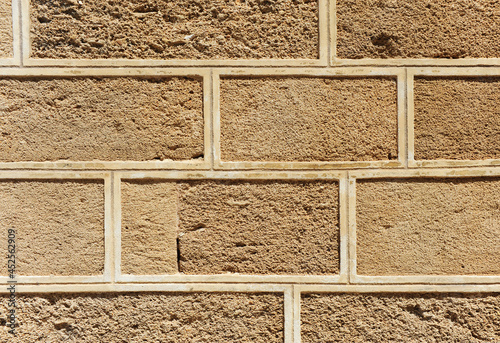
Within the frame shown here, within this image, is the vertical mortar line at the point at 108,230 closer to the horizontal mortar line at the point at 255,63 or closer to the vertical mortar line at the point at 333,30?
the horizontal mortar line at the point at 255,63

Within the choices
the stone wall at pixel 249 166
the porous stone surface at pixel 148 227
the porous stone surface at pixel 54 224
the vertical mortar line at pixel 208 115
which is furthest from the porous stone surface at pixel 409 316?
the porous stone surface at pixel 54 224

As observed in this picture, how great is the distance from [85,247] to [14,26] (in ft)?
3.05

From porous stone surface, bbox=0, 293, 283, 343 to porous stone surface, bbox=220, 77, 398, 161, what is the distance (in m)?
0.62

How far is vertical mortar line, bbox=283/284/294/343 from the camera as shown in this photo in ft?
4.05

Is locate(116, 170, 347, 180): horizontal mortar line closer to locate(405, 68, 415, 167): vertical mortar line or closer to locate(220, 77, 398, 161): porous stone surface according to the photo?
locate(220, 77, 398, 161): porous stone surface

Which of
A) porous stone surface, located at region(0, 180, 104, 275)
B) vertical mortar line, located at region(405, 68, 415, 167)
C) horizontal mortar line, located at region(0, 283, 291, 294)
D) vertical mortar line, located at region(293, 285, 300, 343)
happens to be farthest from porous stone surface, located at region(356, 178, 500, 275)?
porous stone surface, located at region(0, 180, 104, 275)

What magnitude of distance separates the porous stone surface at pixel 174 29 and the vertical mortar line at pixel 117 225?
1.68ft

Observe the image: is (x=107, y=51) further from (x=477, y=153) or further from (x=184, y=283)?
(x=477, y=153)

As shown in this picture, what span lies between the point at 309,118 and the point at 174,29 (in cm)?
65

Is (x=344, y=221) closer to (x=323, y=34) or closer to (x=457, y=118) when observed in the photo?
(x=457, y=118)

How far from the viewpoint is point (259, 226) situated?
1230 mm

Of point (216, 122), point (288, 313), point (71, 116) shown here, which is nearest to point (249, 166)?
point (216, 122)

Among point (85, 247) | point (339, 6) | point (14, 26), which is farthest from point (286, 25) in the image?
point (85, 247)

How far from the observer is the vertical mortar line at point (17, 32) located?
1.21 metres
